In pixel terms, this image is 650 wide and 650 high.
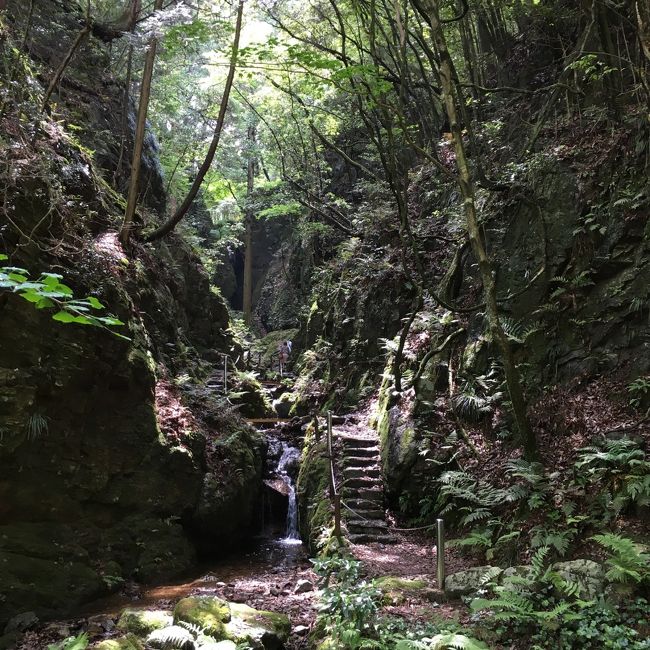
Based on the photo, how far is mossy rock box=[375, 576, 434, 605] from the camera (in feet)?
18.8

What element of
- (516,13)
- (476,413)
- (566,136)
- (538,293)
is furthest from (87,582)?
(516,13)

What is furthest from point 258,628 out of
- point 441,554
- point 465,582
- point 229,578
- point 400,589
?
point 229,578

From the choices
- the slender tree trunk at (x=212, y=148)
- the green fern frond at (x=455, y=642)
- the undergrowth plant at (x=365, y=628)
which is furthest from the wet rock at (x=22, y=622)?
the slender tree trunk at (x=212, y=148)

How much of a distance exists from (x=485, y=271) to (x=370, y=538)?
482 cm

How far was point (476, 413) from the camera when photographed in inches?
355

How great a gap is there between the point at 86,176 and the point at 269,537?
8901 mm

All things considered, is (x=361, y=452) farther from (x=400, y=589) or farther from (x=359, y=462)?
(x=400, y=589)

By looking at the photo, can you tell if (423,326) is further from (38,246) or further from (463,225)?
(38,246)

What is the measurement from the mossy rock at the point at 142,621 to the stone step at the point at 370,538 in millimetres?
3294

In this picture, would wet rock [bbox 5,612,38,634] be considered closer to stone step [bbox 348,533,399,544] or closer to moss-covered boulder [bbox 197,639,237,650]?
moss-covered boulder [bbox 197,639,237,650]

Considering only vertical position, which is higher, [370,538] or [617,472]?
[617,472]

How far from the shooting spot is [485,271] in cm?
708

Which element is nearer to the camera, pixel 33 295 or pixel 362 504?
pixel 33 295

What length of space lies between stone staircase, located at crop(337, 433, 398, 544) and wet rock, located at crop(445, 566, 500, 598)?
103 inches
